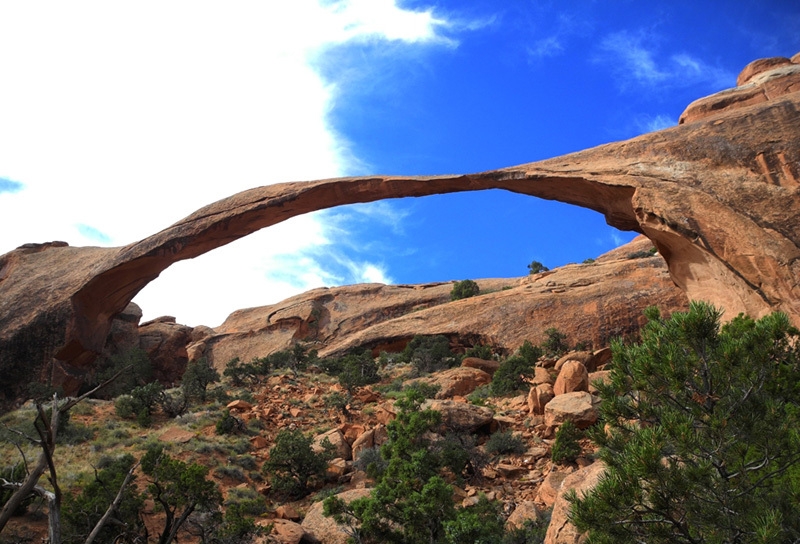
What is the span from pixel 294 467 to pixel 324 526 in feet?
7.64

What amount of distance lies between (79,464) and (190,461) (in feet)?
7.55

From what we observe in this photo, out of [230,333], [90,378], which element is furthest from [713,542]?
[230,333]

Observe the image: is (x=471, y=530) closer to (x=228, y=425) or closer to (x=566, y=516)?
(x=566, y=516)

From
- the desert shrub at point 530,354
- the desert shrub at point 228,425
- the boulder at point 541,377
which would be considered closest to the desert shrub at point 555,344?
the desert shrub at point 530,354

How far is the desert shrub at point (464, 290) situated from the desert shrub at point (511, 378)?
13.4 metres

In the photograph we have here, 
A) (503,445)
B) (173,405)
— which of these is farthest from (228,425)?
(503,445)

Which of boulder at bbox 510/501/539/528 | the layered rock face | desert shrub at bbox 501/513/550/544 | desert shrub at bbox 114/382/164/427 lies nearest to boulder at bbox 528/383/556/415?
boulder at bbox 510/501/539/528

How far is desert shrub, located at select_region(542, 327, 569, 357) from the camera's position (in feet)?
70.0

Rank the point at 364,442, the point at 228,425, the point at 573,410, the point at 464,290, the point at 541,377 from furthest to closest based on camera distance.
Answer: the point at 464,290 → the point at 541,377 → the point at 228,425 → the point at 364,442 → the point at 573,410

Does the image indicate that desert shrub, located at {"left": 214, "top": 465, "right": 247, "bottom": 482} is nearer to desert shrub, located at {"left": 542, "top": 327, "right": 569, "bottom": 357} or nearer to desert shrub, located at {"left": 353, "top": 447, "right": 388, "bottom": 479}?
desert shrub, located at {"left": 353, "top": 447, "right": 388, "bottom": 479}

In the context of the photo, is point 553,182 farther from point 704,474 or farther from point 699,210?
point 704,474

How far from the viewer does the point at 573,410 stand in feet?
40.7

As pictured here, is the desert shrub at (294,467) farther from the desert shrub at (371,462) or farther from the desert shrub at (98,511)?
the desert shrub at (98,511)

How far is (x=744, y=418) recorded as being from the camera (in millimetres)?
6102
